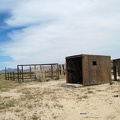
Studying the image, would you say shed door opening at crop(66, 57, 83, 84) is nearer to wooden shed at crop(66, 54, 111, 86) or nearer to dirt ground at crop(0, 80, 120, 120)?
wooden shed at crop(66, 54, 111, 86)

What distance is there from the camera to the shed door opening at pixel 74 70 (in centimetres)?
1884

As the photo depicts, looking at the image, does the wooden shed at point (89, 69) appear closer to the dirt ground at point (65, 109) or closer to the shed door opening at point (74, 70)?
the shed door opening at point (74, 70)

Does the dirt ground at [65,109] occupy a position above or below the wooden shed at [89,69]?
below

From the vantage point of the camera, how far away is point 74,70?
62.8ft

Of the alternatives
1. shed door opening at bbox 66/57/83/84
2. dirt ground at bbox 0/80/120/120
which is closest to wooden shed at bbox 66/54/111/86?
shed door opening at bbox 66/57/83/84

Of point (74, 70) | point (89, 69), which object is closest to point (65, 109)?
point (89, 69)

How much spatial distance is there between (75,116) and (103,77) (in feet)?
32.0

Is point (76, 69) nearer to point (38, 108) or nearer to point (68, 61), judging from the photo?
point (68, 61)

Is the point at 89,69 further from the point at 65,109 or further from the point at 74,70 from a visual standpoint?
the point at 65,109

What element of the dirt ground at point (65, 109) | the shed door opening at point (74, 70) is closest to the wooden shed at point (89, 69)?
the shed door opening at point (74, 70)

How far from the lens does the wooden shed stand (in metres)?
16.4

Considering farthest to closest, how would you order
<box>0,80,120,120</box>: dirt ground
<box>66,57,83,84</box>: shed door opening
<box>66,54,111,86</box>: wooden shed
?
<box>66,57,83,84</box>: shed door opening
<box>66,54,111,86</box>: wooden shed
<box>0,80,120,120</box>: dirt ground

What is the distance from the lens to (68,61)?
18656 mm

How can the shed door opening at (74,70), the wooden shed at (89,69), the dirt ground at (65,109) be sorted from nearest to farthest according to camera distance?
the dirt ground at (65,109), the wooden shed at (89,69), the shed door opening at (74,70)
